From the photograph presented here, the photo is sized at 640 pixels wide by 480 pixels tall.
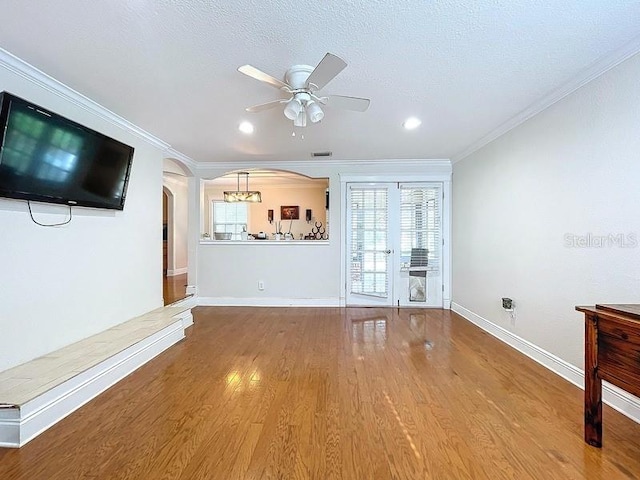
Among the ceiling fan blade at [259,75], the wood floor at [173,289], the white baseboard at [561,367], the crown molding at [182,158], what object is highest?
the crown molding at [182,158]

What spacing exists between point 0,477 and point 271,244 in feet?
13.3

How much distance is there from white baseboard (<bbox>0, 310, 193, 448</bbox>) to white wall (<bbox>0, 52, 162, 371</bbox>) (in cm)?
52

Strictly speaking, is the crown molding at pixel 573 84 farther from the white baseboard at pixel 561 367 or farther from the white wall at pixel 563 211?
the white baseboard at pixel 561 367

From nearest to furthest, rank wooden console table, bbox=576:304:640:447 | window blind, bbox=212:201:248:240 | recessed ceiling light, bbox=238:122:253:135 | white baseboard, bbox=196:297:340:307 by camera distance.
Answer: wooden console table, bbox=576:304:640:447 < recessed ceiling light, bbox=238:122:253:135 < white baseboard, bbox=196:297:340:307 < window blind, bbox=212:201:248:240

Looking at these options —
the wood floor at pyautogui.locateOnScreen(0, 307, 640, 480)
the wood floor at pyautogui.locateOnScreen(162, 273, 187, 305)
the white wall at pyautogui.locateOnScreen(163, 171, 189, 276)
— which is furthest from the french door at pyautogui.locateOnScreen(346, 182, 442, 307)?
the white wall at pyautogui.locateOnScreen(163, 171, 189, 276)

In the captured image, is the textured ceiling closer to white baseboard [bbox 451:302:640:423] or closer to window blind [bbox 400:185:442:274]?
window blind [bbox 400:185:442:274]

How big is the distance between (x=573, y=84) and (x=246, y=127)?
2.92 meters

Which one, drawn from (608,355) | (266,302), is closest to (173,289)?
(266,302)

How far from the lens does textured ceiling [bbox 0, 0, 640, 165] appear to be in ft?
5.67

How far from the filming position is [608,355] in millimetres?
1666

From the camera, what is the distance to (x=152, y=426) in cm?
195

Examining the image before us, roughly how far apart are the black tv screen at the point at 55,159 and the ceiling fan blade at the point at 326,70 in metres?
1.91

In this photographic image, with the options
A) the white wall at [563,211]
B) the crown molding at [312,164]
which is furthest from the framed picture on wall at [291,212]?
the white wall at [563,211]

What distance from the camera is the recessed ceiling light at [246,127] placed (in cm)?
346
